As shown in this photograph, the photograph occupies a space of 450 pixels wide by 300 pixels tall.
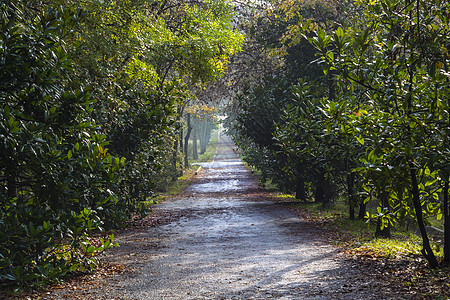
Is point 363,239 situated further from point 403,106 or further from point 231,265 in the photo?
point 403,106

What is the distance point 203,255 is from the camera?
9.09 meters

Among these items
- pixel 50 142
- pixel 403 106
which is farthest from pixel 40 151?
pixel 403 106

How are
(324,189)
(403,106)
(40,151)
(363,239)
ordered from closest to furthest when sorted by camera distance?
(40,151), (403,106), (363,239), (324,189)

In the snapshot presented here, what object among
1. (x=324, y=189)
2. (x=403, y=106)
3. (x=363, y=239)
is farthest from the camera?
(x=324, y=189)

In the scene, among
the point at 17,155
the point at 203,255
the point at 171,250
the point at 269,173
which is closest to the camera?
the point at 17,155

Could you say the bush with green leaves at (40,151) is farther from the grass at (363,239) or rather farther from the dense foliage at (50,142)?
the grass at (363,239)

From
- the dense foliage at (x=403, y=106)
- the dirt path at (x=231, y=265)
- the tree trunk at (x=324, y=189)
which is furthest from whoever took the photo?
the tree trunk at (x=324, y=189)

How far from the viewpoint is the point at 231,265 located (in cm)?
797

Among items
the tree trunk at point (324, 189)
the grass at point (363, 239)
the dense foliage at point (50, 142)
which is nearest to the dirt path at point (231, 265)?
the grass at point (363, 239)

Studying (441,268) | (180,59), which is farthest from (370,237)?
(180,59)

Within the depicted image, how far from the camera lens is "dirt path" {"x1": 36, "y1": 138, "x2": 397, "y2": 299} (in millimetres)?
6199

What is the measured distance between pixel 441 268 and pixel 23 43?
6.79 m

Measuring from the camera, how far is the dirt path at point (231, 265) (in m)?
6.20

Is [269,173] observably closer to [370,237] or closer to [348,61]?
[370,237]
